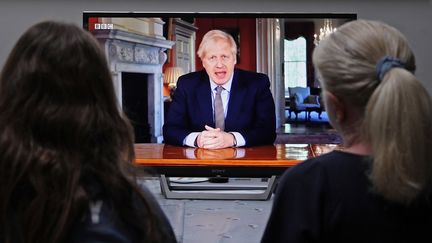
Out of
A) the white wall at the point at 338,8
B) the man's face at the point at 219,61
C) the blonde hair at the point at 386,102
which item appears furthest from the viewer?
the white wall at the point at 338,8

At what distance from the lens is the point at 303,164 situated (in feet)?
3.76

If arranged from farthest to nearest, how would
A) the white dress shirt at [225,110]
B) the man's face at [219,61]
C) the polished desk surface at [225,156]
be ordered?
the man's face at [219,61]
the white dress shirt at [225,110]
the polished desk surface at [225,156]

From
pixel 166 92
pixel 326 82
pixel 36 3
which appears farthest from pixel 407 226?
pixel 36 3

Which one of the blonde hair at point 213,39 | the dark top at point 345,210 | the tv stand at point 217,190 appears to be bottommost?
the tv stand at point 217,190

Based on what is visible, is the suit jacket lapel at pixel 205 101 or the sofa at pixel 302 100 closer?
the suit jacket lapel at pixel 205 101

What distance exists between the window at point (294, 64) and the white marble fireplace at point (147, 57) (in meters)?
0.85

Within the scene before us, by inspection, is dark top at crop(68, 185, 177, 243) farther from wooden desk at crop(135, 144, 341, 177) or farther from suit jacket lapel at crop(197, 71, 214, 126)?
suit jacket lapel at crop(197, 71, 214, 126)

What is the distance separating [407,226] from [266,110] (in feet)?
10.3

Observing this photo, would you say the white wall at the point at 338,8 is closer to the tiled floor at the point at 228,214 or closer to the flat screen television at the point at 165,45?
the flat screen television at the point at 165,45

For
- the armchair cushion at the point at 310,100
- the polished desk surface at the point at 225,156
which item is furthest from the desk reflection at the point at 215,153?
the armchair cushion at the point at 310,100

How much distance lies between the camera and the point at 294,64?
446 centimetres

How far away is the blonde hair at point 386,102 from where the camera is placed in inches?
41.7

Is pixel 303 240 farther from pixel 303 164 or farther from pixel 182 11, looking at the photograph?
pixel 182 11

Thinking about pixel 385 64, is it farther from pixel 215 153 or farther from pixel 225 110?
pixel 225 110
